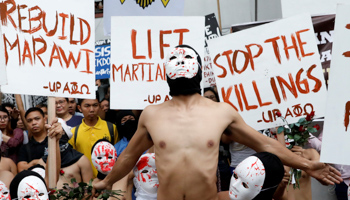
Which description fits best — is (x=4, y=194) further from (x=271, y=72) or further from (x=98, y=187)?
(x=271, y=72)

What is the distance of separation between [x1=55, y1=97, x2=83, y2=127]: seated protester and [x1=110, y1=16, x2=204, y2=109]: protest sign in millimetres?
2308

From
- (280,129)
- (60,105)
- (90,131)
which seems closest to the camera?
(280,129)

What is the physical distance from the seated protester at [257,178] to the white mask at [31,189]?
1.45m

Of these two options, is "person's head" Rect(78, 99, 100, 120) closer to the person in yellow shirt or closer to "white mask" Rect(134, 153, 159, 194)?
the person in yellow shirt

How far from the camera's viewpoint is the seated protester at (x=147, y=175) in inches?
231

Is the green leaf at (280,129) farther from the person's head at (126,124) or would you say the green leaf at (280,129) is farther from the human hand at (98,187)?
the person's head at (126,124)

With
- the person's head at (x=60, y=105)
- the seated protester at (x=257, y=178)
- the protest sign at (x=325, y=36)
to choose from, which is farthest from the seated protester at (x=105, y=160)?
the protest sign at (x=325, y=36)

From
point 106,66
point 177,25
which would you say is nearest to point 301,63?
point 177,25

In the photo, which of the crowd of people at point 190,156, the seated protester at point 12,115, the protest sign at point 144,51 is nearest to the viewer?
the crowd of people at point 190,156

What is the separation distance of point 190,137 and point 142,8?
376cm

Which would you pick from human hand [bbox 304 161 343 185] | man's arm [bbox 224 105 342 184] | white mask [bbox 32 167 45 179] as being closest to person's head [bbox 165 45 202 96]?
man's arm [bbox 224 105 342 184]

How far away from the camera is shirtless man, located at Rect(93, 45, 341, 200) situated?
4.97 m

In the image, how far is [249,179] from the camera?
464cm

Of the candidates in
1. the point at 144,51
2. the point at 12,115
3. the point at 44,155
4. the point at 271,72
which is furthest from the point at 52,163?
the point at 12,115
